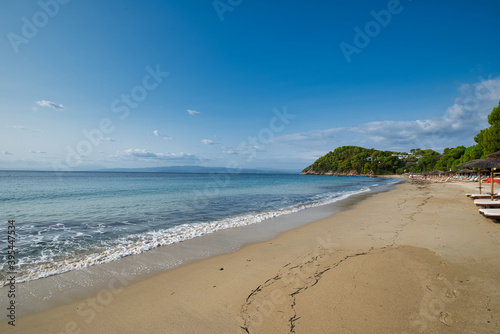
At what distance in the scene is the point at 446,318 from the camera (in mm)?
3125

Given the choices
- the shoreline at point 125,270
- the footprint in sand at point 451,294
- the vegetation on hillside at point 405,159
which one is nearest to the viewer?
the footprint in sand at point 451,294

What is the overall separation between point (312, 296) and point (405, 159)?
6270 inches

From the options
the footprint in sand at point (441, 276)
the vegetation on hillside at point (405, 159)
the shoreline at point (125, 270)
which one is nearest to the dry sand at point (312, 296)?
the footprint in sand at point (441, 276)

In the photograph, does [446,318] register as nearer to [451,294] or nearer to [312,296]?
[451,294]

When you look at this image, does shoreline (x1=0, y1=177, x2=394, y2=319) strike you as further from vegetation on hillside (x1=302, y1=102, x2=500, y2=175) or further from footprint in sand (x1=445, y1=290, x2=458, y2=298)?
vegetation on hillside (x1=302, y1=102, x2=500, y2=175)

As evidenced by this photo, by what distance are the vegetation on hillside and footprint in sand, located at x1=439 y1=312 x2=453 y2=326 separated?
45451mm

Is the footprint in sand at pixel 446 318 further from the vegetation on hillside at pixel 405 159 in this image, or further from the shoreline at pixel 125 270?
the vegetation on hillside at pixel 405 159

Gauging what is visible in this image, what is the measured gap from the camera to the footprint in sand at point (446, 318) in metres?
3.05

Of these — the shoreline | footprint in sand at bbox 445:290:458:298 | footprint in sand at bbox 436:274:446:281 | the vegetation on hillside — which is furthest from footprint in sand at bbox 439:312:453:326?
the vegetation on hillside

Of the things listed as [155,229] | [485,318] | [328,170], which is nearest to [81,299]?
[155,229]

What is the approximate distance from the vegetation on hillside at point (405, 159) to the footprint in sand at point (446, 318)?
45.5 metres

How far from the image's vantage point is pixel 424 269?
15.4ft

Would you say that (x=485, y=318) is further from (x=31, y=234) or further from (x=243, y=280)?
(x=31, y=234)

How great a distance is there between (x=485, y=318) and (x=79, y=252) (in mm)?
9473
